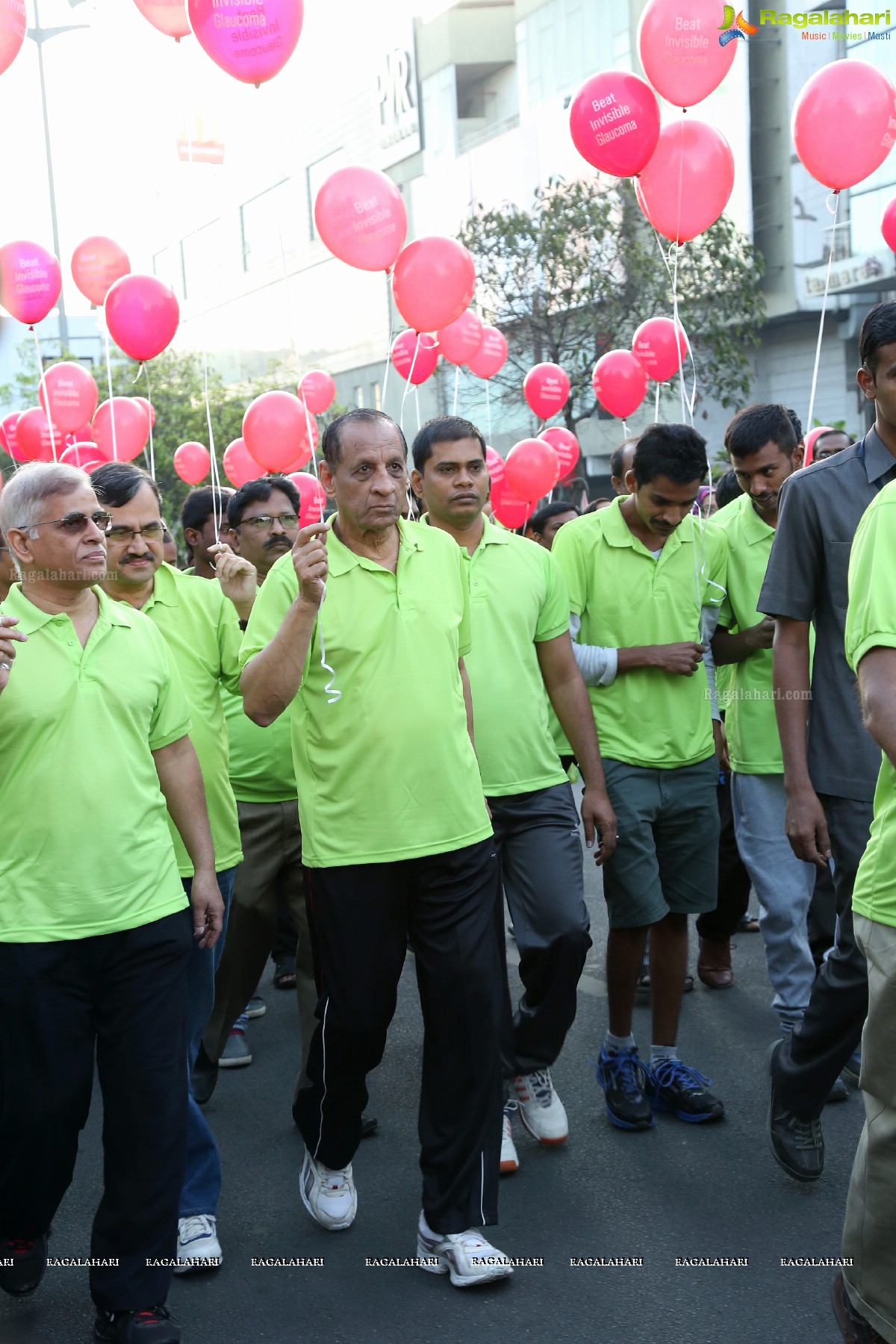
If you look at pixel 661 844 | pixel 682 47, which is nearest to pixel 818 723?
pixel 661 844

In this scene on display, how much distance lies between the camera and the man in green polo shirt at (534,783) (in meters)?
4.08

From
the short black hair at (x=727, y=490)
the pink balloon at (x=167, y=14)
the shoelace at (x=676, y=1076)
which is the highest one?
the pink balloon at (x=167, y=14)

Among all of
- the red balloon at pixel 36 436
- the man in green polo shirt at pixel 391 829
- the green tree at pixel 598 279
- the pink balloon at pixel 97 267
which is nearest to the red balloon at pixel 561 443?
the pink balloon at pixel 97 267

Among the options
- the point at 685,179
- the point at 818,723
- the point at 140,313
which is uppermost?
the point at 685,179

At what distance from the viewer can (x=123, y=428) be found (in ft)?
36.9

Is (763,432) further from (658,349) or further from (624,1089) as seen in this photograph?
(658,349)

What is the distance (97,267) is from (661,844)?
8012mm

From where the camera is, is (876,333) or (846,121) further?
(846,121)

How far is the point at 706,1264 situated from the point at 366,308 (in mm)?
41392

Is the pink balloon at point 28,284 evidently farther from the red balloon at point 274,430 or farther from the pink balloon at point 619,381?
the pink balloon at point 619,381

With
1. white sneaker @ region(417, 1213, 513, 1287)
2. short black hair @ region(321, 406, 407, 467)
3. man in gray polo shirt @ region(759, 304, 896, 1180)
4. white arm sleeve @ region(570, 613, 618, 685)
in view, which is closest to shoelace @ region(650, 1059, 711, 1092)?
man in gray polo shirt @ region(759, 304, 896, 1180)

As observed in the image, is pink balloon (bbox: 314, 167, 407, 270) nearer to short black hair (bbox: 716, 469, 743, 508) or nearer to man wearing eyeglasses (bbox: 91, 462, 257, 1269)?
short black hair (bbox: 716, 469, 743, 508)

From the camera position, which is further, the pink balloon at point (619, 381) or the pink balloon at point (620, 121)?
the pink balloon at point (619, 381)

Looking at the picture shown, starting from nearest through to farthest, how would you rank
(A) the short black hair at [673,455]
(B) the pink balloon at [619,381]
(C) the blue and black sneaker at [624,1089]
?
(C) the blue and black sneaker at [624,1089] < (A) the short black hair at [673,455] < (B) the pink balloon at [619,381]
